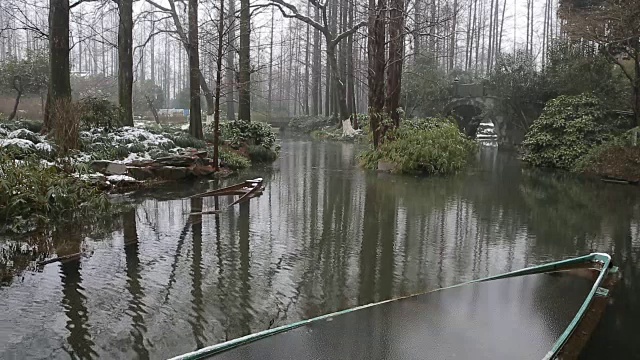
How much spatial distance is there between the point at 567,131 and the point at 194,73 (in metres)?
11.2

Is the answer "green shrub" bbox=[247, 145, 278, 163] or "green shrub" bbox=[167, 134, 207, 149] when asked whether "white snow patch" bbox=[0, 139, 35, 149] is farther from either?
"green shrub" bbox=[247, 145, 278, 163]

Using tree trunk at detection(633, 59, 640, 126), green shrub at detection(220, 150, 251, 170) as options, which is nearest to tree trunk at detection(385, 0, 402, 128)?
green shrub at detection(220, 150, 251, 170)

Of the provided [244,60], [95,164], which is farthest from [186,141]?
[95,164]

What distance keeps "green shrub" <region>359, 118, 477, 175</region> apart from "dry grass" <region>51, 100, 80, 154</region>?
7.24 m

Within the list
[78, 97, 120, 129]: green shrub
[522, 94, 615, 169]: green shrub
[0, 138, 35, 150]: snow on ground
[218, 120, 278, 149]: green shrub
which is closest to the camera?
[0, 138, 35, 150]: snow on ground

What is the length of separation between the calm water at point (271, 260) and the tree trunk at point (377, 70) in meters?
4.45

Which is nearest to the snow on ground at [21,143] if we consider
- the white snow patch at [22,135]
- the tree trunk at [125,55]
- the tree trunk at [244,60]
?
the white snow patch at [22,135]

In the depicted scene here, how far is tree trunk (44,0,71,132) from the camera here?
1105cm

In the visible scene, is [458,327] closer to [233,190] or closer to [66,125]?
[233,190]

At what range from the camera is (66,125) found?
969 centimetres

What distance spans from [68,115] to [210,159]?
3611 mm

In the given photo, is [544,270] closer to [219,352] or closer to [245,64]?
[219,352]

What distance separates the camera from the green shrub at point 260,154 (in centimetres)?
1510

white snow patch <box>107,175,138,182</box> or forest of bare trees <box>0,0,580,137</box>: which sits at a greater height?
forest of bare trees <box>0,0,580,137</box>
